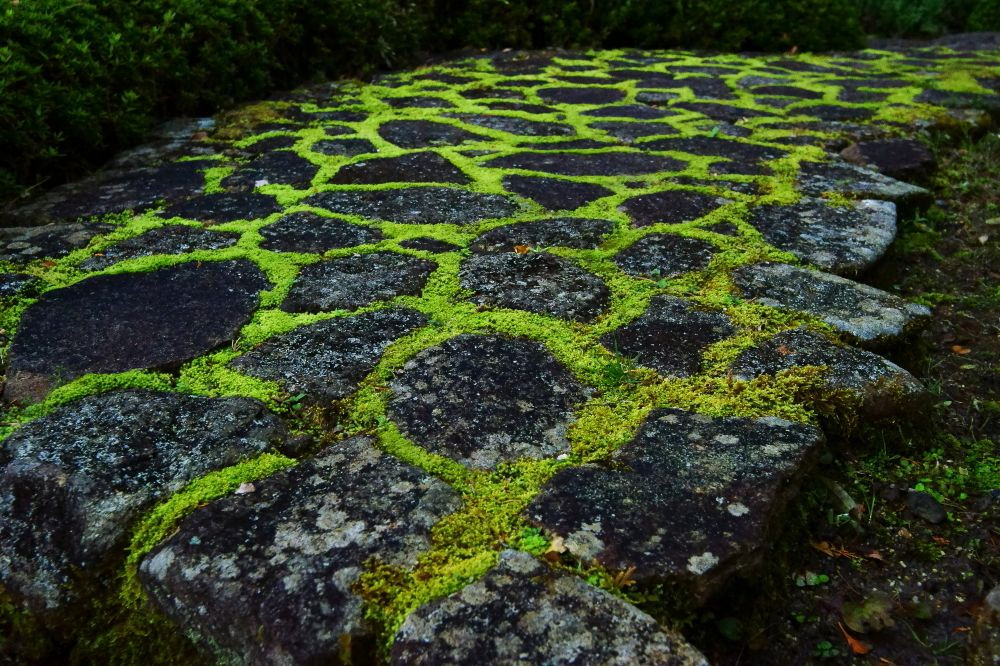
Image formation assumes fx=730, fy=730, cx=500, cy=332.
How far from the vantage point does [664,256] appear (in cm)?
250

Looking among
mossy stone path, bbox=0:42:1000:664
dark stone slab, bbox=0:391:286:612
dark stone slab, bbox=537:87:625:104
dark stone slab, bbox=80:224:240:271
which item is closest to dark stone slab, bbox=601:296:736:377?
mossy stone path, bbox=0:42:1000:664

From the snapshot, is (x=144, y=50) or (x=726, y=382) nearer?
(x=726, y=382)

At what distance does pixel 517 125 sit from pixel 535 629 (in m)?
3.45

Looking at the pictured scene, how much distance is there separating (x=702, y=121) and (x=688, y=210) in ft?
5.54

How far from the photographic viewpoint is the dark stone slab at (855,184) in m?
3.09

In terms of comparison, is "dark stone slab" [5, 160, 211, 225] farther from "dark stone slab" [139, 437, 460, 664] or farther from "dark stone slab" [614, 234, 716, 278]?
"dark stone slab" [139, 437, 460, 664]

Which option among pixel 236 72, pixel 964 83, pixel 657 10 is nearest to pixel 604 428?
pixel 236 72

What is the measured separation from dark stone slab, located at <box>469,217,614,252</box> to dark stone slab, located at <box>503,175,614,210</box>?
185mm

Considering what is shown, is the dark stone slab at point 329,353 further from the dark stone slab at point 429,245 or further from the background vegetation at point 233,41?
the background vegetation at point 233,41

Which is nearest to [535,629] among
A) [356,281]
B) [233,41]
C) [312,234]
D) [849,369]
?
[849,369]

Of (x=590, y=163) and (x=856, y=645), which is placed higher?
(x=590, y=163)

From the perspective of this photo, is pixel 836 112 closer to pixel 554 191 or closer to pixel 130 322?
pixel 554 191

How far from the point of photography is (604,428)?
165 cm

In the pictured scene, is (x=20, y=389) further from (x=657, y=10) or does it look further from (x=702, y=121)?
(x=657, y=10)
